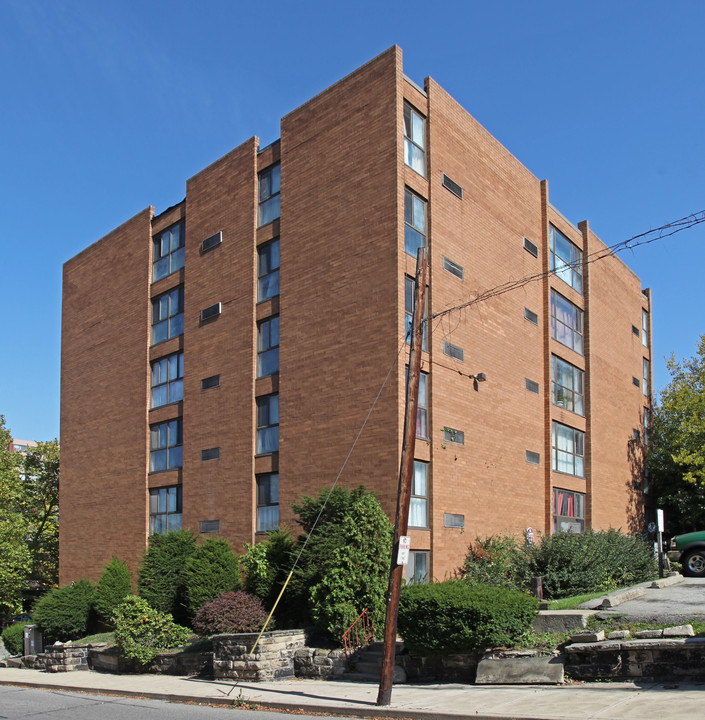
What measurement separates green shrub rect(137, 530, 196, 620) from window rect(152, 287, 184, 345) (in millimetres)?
7702

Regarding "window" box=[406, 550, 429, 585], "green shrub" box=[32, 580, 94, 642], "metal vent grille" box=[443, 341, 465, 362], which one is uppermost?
"metal vent grille" box=[443, 341, 465, 362]

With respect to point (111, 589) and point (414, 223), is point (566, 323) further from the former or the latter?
point (111, 589)

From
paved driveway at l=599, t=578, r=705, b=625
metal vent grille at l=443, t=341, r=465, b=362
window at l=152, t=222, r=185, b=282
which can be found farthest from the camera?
window at l=152, t=222, r=185, b=282

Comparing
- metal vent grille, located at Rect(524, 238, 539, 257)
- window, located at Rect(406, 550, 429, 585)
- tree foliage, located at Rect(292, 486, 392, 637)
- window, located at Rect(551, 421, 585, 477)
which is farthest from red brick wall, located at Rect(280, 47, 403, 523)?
window, located at Rect(551, 421, 585, 477)

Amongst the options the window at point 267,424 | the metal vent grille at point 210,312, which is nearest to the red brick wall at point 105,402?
the metal vent grille at point 210,312

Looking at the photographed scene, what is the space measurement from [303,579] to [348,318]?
694 centimetres

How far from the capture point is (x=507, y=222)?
26.3 m

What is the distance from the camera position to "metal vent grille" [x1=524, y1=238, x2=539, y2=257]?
89.9 feet

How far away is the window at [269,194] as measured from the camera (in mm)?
25062

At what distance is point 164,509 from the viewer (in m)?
27.8

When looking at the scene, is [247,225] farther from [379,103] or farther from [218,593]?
[218,593]

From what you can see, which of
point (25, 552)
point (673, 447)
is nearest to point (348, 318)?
point (673, 447)

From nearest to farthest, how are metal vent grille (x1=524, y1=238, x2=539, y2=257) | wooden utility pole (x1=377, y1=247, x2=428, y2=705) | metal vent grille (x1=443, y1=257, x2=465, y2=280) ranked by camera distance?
wooden utility pole (x1=377, y1=247, x2=428, y2=705), metal vent grille (x1=443, y1=257, x2=465, y2=280), metal vent grille (x1=524, y1=238, x2=539, y2=257)

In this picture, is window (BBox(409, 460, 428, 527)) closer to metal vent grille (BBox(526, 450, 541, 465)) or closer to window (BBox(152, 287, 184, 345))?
metal vent grille (BBox(526, 450, 541, 465))
